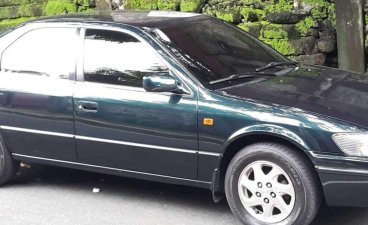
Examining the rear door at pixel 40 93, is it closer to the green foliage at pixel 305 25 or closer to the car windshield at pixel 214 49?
the car windshield at pixel 214 49

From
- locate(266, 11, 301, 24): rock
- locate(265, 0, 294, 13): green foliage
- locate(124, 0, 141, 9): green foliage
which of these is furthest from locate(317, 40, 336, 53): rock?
locate(124, 0, 141, 9): green foliage

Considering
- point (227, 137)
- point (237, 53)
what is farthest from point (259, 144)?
point (237, 53)

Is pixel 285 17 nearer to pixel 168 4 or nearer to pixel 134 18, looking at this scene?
pixel 168 4

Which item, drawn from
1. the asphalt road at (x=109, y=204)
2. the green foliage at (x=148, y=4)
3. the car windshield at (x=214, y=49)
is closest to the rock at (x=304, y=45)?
the green foliage at (x=148, y=4)

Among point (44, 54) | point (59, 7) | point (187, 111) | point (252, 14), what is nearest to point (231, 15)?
point (252, 14)

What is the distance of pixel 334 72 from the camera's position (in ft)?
17.9

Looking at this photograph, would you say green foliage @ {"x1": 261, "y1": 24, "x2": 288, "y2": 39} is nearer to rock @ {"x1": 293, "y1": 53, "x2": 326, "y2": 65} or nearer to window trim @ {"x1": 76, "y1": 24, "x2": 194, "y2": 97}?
rock @ {"x1": 293, "y1": 53, "x2": 326, "y2": 65}

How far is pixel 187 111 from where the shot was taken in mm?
4688

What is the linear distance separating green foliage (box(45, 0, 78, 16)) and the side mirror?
211 inches

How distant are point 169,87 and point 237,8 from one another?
4348mm

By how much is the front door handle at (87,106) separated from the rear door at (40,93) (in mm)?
94

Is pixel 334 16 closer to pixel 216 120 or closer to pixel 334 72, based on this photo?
pixel 334 72

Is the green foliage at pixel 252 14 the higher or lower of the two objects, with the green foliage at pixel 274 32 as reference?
higher

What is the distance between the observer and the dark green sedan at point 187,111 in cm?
431
